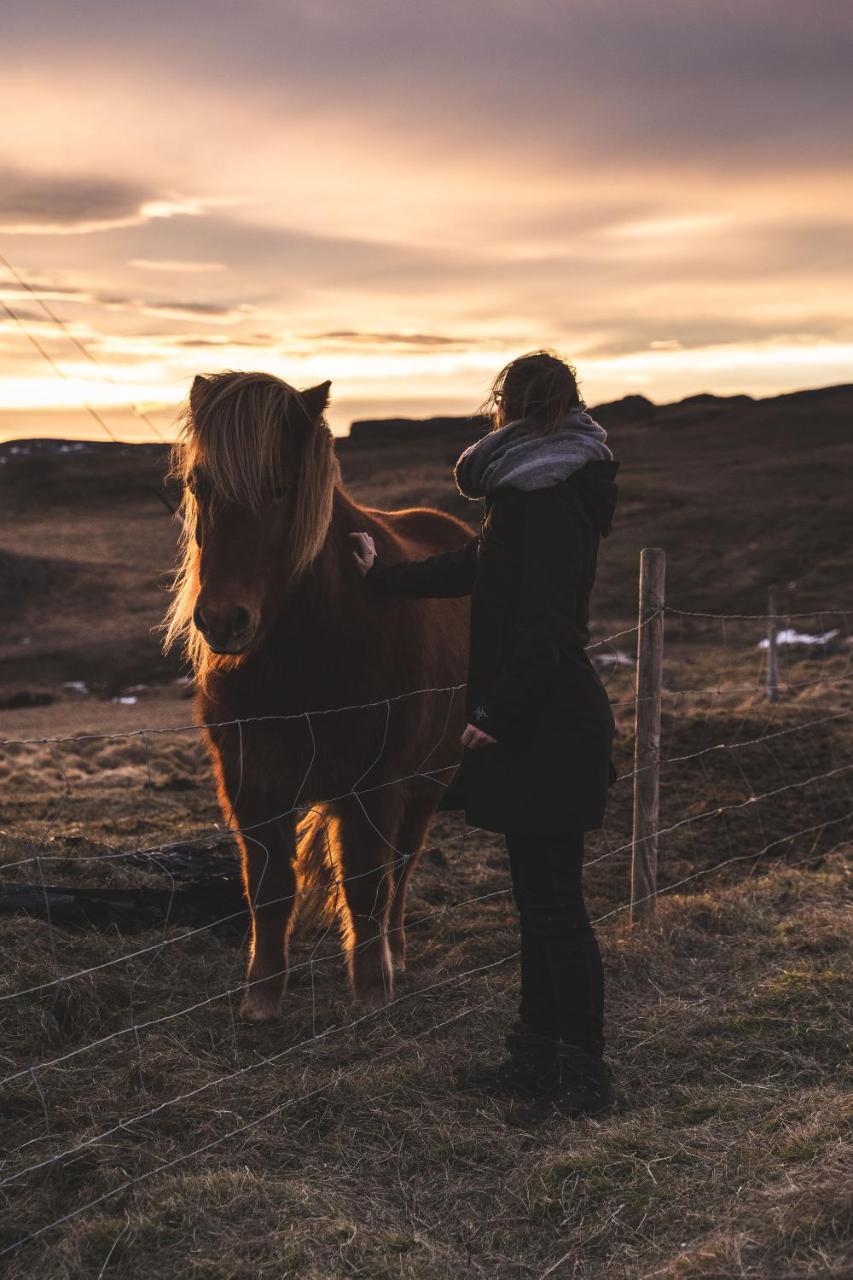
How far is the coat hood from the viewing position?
333 cm

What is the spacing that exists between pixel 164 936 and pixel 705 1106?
2326 mm

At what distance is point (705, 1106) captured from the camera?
3.59 meters

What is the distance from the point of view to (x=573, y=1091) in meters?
3.55

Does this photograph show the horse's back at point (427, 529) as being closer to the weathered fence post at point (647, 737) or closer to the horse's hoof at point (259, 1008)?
the weathered fence post at point (647, 737)

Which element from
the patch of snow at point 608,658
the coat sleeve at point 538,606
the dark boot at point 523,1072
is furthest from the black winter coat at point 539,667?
the patch of snow at point 608,658

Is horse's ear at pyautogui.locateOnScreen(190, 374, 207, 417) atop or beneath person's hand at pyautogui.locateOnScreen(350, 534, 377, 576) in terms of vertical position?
atop

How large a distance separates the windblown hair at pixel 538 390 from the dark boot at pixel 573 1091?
1.89 metres

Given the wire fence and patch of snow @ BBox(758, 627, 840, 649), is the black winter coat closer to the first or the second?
the wire fence

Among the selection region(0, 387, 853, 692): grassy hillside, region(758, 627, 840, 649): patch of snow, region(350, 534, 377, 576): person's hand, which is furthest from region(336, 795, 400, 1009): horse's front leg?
region(758, 627, 840, 649): patch of snow

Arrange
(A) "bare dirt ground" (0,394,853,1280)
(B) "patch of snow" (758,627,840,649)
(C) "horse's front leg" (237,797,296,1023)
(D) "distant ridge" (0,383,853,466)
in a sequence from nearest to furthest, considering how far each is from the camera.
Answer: (A) "bare dirt ground" (0,394,853,1280)
(C) "horse's front leg" (237,797,296,1023)
(B) "patch of snow" (758,627,840,649)
(D) "distant ridge" (0,383,853,466)

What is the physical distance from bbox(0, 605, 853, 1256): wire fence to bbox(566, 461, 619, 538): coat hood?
1.04 metres

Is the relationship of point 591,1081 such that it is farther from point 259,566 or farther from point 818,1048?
point 259,566

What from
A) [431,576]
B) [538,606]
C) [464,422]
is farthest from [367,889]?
[464,422]

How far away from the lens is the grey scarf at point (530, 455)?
3.27 metres
